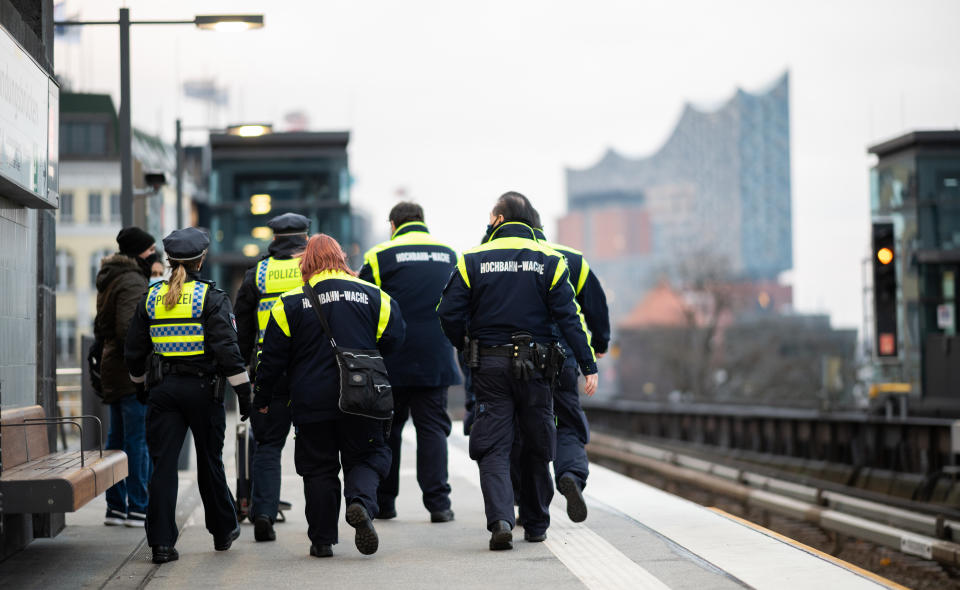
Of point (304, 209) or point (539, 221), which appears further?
point (304, 209)

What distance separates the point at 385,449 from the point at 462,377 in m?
1.62

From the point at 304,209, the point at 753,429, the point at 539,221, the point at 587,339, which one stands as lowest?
the point at 753,429

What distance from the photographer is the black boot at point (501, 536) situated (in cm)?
770

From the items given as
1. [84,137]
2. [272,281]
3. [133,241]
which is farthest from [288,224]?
[84,137]

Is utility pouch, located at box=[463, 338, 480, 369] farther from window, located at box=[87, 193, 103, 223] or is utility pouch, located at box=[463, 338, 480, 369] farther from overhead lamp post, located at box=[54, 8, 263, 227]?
window, located at box=[87, 193, 103, 223]

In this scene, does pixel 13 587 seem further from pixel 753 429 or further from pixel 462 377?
pixel 753 429

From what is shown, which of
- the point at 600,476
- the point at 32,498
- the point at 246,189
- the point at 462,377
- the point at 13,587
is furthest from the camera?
the point at 246,189

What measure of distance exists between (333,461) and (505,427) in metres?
1.00

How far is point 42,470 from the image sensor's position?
6965 millimetres

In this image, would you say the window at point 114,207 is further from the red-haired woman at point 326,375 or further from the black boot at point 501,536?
the black boot at point 501,536

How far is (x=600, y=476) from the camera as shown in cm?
1234

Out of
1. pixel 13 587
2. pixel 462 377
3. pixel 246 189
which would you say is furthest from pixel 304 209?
pixel 13 587

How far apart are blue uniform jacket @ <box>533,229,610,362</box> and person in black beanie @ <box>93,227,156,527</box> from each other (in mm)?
2661

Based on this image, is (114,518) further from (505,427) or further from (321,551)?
(505,427)
